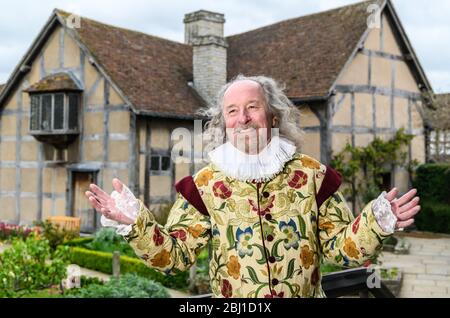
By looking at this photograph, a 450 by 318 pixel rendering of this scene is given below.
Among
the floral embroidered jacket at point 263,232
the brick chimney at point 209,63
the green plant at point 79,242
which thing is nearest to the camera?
the floral embroidered jacket at point 263,232

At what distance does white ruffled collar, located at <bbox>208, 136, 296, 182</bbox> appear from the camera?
6.96 ft

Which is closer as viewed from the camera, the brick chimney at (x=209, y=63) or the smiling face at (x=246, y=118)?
the smiling face at (x=246, y=118)

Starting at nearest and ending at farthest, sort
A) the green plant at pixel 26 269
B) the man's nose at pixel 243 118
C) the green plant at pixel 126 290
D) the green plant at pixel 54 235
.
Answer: the man's nose at pixel 243 118
the green plant at pixel 26 269
the green plant at pixel 126 290
the green plant at pixel 54 235

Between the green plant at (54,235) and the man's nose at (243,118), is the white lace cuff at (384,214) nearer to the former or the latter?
the man's nose at (243,118)

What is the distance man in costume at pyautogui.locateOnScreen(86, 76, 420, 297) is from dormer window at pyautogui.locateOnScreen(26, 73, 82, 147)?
37.0 ft

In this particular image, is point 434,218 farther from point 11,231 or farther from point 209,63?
point 11,231

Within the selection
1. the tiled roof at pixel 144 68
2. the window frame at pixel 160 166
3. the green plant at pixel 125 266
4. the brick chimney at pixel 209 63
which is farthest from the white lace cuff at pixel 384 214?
the brick chimney at pixel 209 63

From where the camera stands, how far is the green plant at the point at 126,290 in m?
6.33

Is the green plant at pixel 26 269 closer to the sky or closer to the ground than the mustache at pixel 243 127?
closer to the ground

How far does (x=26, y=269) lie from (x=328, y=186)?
5.12m

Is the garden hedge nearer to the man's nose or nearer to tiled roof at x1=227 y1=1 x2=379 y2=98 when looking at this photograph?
tiled roof at x1=227 y1=1 x2=379 y2=98

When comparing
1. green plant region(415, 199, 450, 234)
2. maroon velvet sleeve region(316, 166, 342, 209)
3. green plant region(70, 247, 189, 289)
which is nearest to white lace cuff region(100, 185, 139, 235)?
maroon velvet sleeve region(316, 166, 342, 209)

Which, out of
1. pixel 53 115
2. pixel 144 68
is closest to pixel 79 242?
pixel 53 115

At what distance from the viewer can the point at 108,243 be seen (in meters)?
11.1
